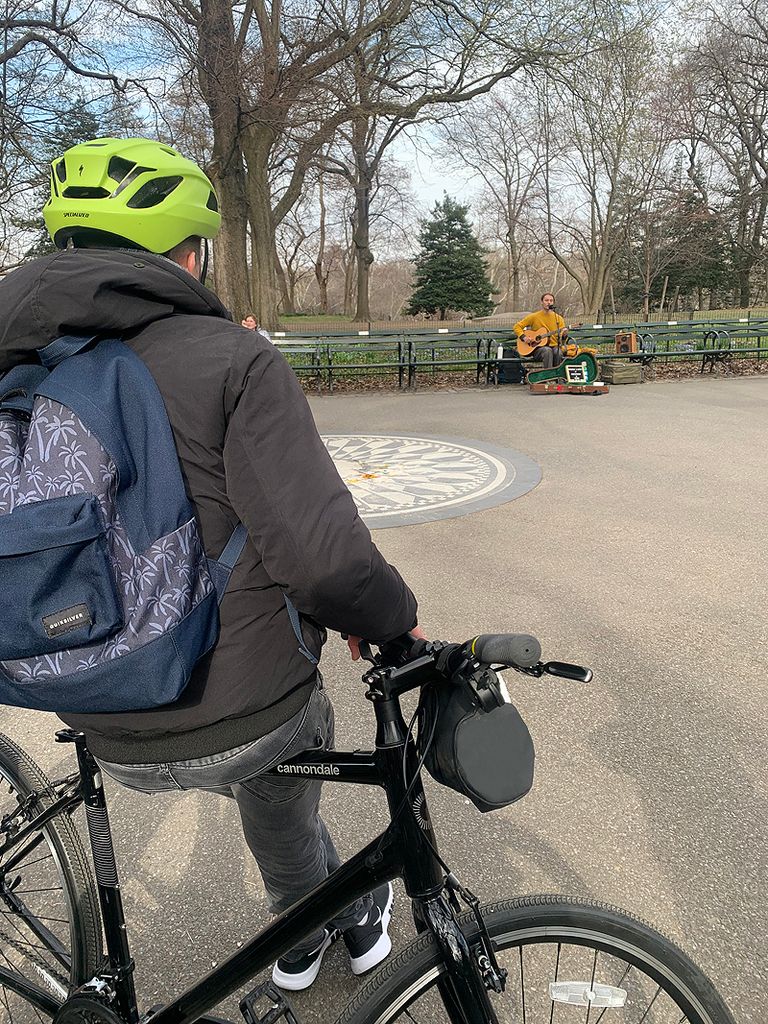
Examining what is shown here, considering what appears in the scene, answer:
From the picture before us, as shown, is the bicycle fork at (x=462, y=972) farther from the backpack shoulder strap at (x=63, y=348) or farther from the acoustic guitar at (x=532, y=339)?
the acoustic guitar at (x=532, y=339)

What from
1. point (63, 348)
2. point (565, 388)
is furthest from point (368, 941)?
point (565, 388)

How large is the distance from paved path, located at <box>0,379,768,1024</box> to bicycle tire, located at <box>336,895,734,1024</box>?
895 millimetres

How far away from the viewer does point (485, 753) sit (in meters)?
1.18

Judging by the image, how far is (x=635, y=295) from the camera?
40625 mm

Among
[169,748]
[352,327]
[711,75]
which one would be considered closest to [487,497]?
[169,748]

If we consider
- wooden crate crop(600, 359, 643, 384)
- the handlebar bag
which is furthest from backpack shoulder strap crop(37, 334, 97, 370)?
wooden crate crop(600, 359, 643, 384)

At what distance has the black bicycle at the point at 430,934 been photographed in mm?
1219

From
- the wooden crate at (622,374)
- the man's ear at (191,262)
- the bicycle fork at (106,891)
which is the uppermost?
the man's ear at (191,262)

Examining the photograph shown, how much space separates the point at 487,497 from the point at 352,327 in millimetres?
16984

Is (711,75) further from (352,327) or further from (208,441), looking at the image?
(208,441)

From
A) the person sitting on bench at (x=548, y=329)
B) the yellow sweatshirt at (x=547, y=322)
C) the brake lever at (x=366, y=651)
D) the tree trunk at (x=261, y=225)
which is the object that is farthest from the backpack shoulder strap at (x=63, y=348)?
the tree trunk at (x=261, y=225)

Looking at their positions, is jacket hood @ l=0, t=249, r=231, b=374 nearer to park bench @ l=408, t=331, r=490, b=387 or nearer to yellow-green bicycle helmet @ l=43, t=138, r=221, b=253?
yellow-green bicycle helmet @ l=43, t=138, r=221, b=253

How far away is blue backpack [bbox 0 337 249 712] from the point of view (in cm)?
108

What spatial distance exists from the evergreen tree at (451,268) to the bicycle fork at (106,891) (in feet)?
122
